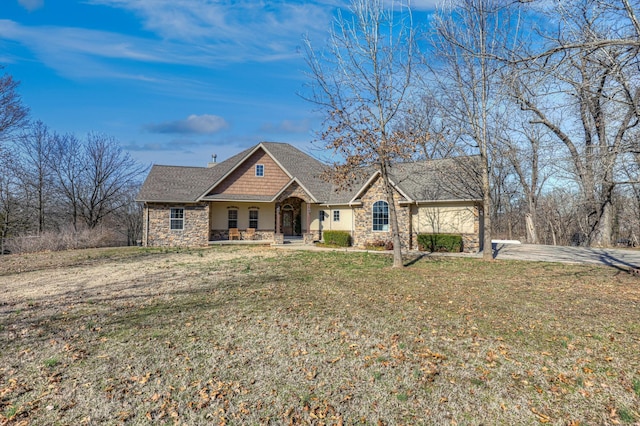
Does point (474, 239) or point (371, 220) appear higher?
point (371, 220)

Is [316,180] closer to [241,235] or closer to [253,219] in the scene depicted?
[253,219]

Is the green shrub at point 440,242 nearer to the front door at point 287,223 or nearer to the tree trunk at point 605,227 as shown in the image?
the tree trunk at point 605,227

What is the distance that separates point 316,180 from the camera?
2505cm

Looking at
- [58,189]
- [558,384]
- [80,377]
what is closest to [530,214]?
[558,384]

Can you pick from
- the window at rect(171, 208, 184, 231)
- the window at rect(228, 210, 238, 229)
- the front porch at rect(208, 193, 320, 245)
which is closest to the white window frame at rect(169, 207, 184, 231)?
the window at rect(171, 208, 184, 231)

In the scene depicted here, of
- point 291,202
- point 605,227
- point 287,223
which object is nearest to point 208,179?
point 291,202

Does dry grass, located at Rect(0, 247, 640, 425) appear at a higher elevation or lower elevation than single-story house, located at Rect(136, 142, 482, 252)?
lower

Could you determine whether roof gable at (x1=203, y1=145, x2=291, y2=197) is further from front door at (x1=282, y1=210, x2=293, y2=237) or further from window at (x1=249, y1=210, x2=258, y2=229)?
front door at (x1=282, y1=210, x2=293, y2=237)

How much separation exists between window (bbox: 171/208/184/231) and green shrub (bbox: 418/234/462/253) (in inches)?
576

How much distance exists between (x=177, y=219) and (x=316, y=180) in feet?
32.5

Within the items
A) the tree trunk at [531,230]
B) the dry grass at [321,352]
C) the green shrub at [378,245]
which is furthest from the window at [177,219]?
the tree trunk at [531,230]

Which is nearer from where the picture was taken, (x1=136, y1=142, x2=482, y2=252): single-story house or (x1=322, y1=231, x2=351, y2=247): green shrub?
(x1=136, y1=142, x2=482, y2=252): single-story house

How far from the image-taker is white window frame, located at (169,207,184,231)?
21.6 metres

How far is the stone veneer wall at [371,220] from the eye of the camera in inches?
733
